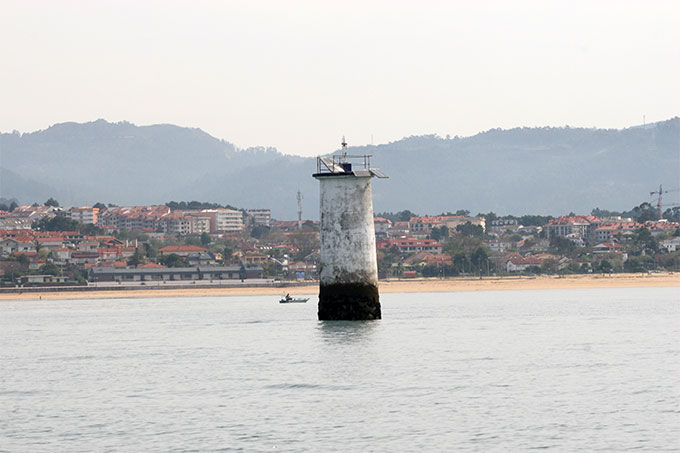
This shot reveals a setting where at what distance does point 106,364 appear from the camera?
142 feet

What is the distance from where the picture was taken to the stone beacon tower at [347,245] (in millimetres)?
45438

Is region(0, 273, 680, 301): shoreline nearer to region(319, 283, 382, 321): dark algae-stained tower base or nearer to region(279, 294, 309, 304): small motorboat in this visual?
region(279, 294, 309, 304): small motorboat

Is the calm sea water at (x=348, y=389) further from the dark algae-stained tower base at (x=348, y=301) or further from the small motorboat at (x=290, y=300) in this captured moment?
the small motorboat at (x=290, y=300)

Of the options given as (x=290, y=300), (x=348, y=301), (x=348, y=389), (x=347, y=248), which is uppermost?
(x=347, y=248)

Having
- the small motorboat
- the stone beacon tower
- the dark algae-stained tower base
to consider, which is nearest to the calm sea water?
the dark algae-stained tower base

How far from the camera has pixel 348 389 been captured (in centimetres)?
3438

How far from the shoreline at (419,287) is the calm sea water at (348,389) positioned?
79067 mm

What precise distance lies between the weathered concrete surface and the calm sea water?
1.20m

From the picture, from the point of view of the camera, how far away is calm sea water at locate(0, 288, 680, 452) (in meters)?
27.3

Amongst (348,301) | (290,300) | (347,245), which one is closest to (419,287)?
(290,300)

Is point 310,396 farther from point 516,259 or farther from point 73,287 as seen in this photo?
point 516,259

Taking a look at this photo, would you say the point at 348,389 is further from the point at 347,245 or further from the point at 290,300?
the point at 290,300

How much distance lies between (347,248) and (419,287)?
100 m

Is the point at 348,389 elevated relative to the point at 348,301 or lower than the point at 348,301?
lower
